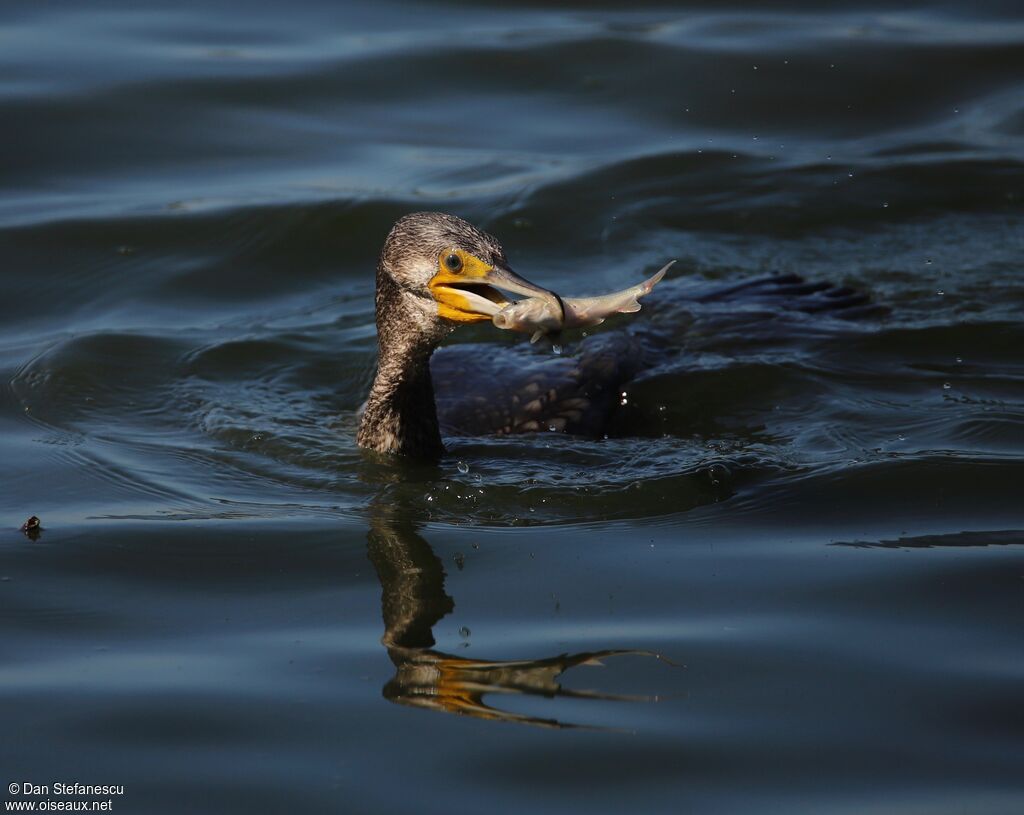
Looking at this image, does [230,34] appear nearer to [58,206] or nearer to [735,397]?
[58,206]

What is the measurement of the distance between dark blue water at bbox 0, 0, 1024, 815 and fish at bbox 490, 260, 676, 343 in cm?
71

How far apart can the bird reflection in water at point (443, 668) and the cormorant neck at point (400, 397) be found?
3.70 feet

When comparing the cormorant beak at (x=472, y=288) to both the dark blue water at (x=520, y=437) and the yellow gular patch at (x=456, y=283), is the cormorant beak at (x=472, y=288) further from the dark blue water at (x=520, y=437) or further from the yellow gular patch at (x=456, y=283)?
the dark blue water at (x=520, y=437)

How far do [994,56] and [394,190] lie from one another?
4767 mm

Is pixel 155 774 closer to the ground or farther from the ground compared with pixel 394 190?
closer to the ground

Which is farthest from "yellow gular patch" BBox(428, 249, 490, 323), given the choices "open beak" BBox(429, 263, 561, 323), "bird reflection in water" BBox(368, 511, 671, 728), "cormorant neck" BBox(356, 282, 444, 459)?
"bird reflection in water" BBox(368, 511, 671, 728)

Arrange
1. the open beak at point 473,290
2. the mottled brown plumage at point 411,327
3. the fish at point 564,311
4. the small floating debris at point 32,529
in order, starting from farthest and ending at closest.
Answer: the mottled brown plumage at point 411,327 < the open beak at point 473,290 < the small floating debris at point 32,529 < the fish at point 564,311

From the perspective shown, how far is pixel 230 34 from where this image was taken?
11477mm

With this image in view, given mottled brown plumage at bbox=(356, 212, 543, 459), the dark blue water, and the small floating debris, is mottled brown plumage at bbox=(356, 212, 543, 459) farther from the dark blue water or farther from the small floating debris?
the small floating debris

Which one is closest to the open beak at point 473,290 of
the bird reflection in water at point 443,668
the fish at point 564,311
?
the fish at point 564,311

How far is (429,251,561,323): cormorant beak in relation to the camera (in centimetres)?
529

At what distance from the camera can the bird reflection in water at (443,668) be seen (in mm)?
4082

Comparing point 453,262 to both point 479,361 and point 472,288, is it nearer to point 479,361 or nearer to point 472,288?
point 472,288

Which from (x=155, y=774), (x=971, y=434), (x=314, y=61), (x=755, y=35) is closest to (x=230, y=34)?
(x=314, y=61)
